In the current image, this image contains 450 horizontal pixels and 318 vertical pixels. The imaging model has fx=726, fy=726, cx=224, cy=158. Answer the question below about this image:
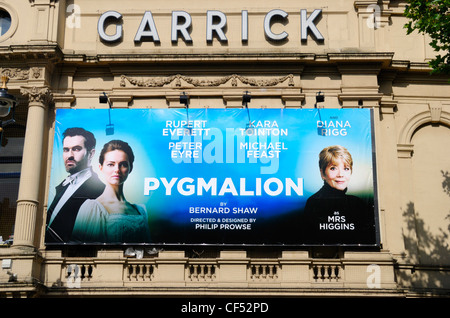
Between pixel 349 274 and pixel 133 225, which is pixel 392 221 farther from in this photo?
pixel 133 225

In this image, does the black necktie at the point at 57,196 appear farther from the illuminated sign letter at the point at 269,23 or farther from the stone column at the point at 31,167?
the illuminated sign letter at the point at 269,23

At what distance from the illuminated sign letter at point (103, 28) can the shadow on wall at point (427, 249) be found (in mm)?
11067

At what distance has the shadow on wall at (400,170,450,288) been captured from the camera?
2206 centimetres

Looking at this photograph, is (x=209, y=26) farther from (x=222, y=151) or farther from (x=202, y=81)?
(x=222, y=151)

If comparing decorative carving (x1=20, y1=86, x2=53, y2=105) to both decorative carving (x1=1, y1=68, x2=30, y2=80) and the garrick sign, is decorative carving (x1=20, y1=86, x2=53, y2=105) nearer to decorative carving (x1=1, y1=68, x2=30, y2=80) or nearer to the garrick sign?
decorative carving (x1=1, y1=68, x2=30, y2=80)

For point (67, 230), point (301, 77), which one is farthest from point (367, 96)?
point (67, 230)

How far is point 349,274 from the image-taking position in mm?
21422

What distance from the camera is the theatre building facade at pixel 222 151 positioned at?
70.8ft

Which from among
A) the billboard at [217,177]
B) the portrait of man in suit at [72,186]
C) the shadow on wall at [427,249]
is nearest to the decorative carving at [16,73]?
the billboard at [217,177]

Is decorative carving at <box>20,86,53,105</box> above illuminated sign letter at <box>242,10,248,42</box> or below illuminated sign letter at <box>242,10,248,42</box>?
below

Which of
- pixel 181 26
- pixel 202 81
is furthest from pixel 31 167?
pixel 181 26

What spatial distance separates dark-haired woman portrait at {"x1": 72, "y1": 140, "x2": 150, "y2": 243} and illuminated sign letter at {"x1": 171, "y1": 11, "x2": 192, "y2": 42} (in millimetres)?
4450

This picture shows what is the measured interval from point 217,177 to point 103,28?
6.62 metres

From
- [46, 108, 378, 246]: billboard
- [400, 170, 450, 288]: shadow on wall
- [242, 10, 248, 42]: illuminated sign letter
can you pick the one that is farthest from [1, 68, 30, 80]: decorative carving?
Answer: [400, 170, 450, 288]: shadow on wall
